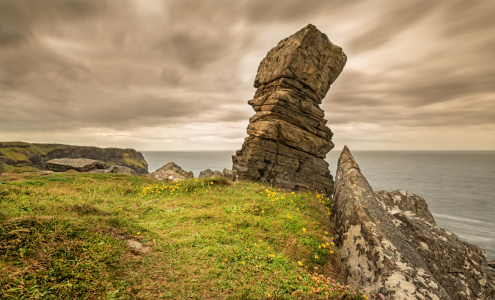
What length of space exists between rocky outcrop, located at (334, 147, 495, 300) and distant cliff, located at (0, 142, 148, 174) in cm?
5797

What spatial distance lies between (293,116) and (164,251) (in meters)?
19.5

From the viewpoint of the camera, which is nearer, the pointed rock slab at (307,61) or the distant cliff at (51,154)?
the pointed rock slab at (307,61)

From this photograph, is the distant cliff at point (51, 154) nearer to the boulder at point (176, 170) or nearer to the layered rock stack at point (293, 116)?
the boulder at point (176, 170)

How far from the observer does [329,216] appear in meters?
8.97

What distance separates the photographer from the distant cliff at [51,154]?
47.9 metres

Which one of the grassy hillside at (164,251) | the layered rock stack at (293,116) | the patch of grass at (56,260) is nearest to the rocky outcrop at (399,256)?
the grassy hillside at (164,251)

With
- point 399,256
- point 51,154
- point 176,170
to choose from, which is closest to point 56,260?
point 399,256

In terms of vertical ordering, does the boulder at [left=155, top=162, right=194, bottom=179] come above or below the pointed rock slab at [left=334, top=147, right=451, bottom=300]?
above

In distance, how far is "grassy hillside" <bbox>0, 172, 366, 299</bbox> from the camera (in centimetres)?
346

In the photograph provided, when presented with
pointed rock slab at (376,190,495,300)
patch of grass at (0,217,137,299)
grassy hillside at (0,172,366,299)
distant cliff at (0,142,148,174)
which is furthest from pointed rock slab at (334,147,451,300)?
distant cliff at (0,142,148,174)

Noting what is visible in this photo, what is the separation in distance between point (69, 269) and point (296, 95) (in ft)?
71.7

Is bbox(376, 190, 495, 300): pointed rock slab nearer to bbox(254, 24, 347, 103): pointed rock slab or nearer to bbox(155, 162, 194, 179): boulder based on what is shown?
bbox(155, 162, 194, 179): boulder

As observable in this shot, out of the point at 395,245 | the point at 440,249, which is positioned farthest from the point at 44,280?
the point at 440,249

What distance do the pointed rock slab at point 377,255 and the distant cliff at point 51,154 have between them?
57.9 m
